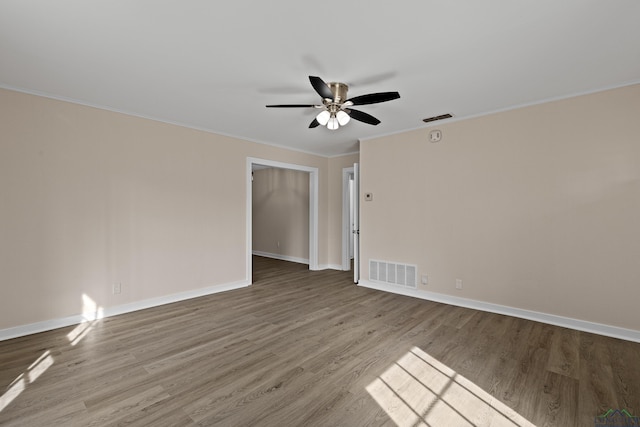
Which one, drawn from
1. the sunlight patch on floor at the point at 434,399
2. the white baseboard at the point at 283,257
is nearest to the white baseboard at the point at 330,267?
the white baseboard at the point at 283,257

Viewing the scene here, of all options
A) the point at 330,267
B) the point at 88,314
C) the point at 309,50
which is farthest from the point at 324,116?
the point at 330,267

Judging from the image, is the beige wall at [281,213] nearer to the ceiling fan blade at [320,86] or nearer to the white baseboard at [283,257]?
the white baseboard at [283,257]

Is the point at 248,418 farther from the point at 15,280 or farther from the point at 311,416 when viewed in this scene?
the point at 15,280

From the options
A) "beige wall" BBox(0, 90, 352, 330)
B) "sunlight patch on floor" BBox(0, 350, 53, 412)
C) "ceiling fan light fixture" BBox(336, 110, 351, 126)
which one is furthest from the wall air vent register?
"sunlight patch on floor" BBox(0, 350, 53, 412)

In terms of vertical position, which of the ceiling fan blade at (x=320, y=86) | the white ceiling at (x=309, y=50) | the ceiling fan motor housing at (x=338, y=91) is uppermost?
the white ceiling at (x=309, y=50)

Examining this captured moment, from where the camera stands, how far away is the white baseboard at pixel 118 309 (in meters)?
2.96

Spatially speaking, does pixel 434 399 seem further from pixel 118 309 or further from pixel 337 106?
pixel 118 309

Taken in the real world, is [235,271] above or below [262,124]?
below

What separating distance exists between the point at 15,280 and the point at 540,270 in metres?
5.81

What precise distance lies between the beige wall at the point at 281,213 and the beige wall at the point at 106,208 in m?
2.35

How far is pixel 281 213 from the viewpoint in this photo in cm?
752

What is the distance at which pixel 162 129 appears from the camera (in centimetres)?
399

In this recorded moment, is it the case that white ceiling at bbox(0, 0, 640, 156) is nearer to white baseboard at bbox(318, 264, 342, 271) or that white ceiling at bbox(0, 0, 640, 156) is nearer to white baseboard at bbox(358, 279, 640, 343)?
white baseboard at bbox(358, 279, 640, 343)

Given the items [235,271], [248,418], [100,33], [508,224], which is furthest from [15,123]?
[508,224]
